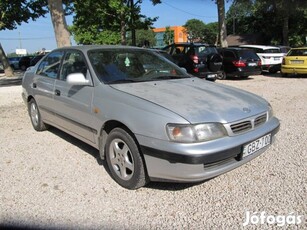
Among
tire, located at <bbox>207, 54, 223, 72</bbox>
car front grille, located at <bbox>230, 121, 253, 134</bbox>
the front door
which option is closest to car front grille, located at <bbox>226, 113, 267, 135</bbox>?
car front grille, located at <bbox>230, 121, 253, 134</bbox>

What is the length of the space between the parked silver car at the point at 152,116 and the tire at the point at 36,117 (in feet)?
3.19

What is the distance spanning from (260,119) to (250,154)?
1.51ft

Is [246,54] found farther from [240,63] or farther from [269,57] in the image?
[269,57]

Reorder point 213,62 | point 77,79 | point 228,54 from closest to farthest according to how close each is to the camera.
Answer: point 77,79 → point 213,62 → point 228,54

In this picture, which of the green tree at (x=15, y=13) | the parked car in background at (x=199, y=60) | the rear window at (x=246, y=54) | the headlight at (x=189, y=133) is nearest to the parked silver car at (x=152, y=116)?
the headlight at (x=189, y=133)

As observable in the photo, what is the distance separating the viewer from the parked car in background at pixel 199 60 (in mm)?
12164

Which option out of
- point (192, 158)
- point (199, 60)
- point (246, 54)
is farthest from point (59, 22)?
point (246, 54)

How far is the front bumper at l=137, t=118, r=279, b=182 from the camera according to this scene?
9.73 ft

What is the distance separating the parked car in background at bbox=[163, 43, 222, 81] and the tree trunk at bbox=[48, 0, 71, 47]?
4628 mm

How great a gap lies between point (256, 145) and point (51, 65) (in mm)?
3463

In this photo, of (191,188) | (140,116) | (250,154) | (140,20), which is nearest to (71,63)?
(140,116)

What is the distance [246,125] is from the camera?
132 inches

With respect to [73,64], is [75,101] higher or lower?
lower

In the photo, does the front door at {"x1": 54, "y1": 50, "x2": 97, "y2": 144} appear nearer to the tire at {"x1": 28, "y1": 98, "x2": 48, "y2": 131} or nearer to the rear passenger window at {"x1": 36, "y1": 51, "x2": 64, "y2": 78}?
the rear passenger window at {"x1": 36, "y1": 51, "x2": 64, "y2": 78}
